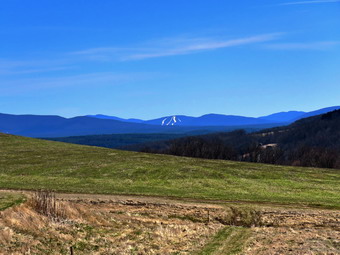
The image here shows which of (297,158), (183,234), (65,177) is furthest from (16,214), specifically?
(297,158)

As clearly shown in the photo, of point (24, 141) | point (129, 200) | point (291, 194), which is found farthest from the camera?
point (24, 141)

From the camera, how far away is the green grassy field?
145 ft

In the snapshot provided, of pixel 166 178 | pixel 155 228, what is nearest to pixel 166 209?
pixel 155 228

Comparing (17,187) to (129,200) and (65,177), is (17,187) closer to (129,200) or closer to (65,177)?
(65,177)

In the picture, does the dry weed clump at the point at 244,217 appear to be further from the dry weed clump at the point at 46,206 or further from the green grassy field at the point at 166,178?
the dry weed clump at the point at 46,206

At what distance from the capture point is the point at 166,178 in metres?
52.2

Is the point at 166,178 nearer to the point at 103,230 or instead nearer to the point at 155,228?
the point at 155,228

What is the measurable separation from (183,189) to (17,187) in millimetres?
16030

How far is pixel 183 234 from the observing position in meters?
30.2

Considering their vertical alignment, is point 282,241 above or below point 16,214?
below

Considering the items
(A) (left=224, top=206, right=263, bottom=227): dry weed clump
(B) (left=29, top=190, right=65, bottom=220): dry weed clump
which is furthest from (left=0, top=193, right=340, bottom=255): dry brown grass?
(B) (left=29, top=190, right=65, bottom=220): dry weed clump

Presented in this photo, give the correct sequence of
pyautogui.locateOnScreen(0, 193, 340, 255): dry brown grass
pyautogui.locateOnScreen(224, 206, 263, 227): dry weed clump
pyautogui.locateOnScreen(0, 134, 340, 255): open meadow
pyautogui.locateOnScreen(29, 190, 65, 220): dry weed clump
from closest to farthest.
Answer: pyautogui.locateOnScreen(0, 193, 340, 255): dry brown grass, pyautogui.locateOnScreen(0, 134, 340, 255): open meadow, pyautogui.locateOnScreen(29, 190, 65, 220): dry weed clump, pyautogui.locateOnScreen(224, 206, 263, 227): dry weed clump

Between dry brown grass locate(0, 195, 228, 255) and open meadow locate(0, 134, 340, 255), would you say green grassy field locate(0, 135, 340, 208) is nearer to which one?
open meadow locate(0, 134, 340, 255)

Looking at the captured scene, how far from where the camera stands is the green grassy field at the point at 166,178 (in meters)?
44.1
